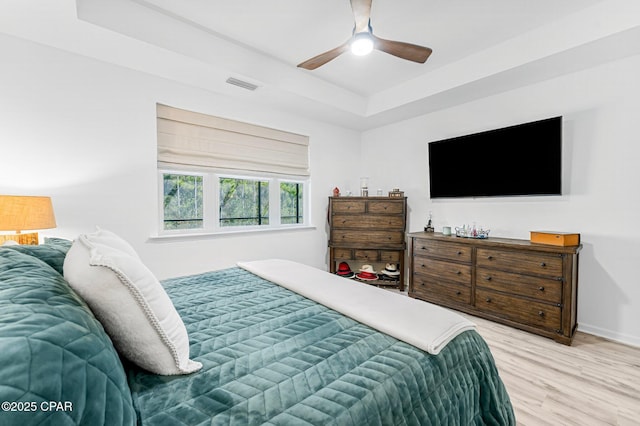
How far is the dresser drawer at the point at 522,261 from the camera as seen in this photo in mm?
2428

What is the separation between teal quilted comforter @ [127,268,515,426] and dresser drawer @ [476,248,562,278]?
1702 millimetres

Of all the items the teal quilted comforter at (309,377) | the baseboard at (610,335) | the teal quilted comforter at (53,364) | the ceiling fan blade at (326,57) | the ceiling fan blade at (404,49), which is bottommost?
the baseboard at (610,335)

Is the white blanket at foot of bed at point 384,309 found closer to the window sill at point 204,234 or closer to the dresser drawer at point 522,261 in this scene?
the window sill at point 204,234

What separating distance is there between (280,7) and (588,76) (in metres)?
2.83

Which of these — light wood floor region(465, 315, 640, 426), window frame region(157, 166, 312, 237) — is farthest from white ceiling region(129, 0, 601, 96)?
light wood floor region(465, 315, 640, 426)

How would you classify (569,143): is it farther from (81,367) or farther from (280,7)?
(81,367)

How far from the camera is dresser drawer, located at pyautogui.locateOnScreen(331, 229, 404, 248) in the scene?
12.8 ft

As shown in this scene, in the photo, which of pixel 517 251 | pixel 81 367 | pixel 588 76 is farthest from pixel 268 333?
pixel 588 76

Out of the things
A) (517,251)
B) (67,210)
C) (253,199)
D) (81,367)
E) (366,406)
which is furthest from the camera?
(253,199)

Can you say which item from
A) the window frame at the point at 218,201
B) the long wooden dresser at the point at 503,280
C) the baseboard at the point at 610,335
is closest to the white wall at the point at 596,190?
the baseboard at the point at 610,335

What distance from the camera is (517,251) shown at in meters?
2.64

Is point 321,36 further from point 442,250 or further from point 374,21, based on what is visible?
point 442,250

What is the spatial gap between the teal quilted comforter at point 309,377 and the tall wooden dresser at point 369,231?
102 inches

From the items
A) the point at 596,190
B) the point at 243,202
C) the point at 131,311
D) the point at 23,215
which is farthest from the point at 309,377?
the point at 596,190
